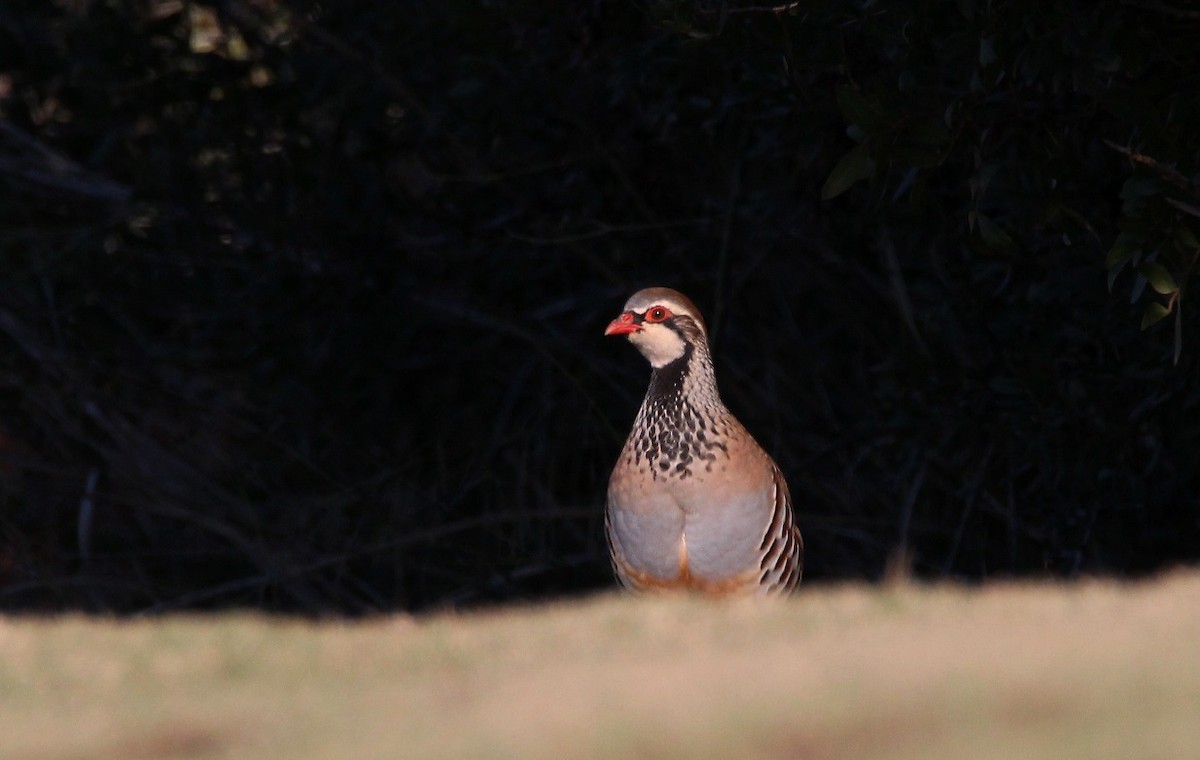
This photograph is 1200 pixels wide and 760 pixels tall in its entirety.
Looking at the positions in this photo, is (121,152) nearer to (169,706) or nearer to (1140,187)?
(1140,187)

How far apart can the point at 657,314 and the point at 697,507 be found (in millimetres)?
961

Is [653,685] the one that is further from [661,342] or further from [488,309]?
[488,309]

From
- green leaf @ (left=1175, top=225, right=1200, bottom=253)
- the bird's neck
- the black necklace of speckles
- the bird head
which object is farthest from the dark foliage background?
the black necklace of speckles

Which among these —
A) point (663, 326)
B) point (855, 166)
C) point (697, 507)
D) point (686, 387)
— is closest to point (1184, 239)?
point (855, 166)

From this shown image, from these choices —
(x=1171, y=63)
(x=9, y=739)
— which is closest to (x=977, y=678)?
(x=9, y=739)

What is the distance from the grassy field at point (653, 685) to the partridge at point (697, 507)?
1711 mm

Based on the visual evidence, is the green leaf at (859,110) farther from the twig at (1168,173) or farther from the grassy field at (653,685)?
the grassy field at (653,685)

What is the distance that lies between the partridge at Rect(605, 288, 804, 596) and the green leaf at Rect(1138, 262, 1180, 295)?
5.22 feet

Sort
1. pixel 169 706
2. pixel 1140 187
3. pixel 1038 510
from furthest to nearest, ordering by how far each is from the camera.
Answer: pixel 1038 510 < pixel 1140 187 < pixel 169 706

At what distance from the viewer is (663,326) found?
6883 mm

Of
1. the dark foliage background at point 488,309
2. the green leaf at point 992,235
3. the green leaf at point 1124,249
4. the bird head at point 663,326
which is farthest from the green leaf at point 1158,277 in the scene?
the bird head at point 663,326

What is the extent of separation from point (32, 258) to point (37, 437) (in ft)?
4.76

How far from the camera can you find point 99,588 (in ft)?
33.8

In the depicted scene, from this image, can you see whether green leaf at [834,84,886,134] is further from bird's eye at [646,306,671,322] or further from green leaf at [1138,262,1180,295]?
bird's eye at [646,306,671,322]
